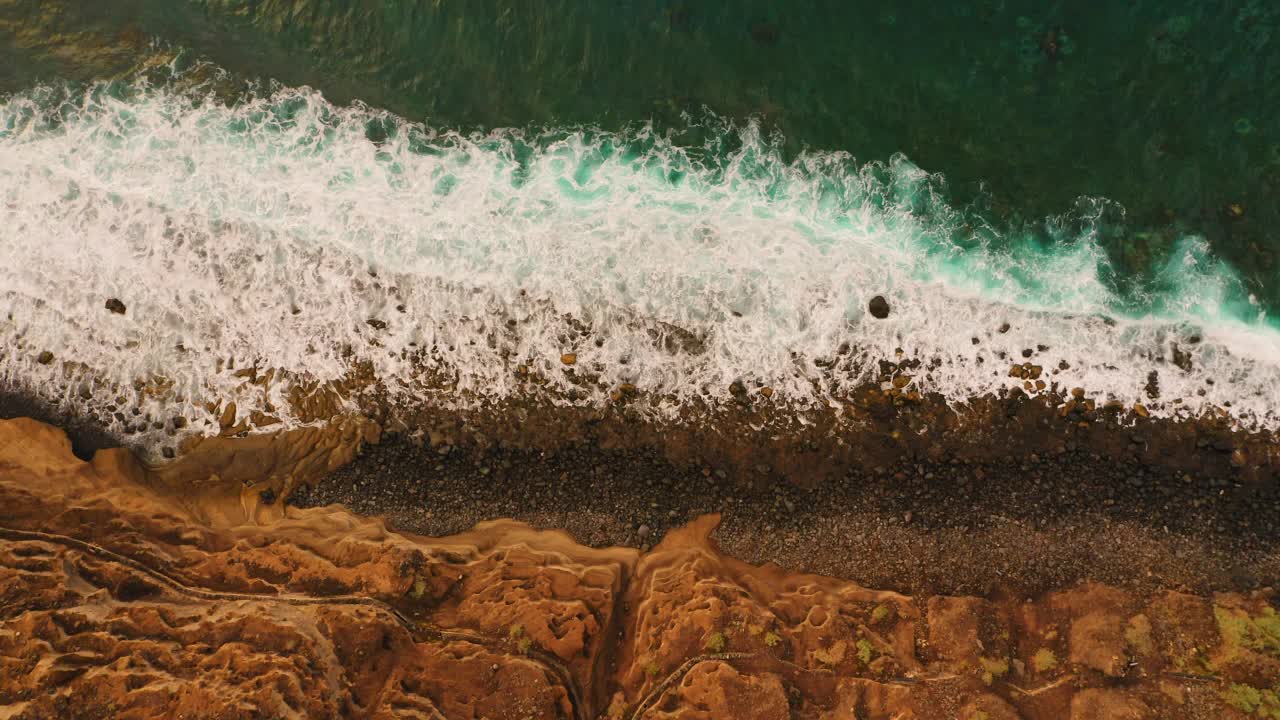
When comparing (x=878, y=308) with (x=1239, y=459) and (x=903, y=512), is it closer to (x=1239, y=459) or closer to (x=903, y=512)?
(x=903, y=512)

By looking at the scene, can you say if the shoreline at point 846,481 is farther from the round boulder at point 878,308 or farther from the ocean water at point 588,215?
the round boulder at point 878,308

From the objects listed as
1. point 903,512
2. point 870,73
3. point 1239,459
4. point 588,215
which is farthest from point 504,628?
point 1239,459

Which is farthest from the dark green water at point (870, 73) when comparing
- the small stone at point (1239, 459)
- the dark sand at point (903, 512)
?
the dark sand at point (903, 512)

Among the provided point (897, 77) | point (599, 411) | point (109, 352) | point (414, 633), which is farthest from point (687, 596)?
point (109, 352)

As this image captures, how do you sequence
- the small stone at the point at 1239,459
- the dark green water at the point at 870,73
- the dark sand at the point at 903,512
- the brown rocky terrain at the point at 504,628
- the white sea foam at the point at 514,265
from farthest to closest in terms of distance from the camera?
the dark green water at the point at 870,73
the white sea foam at the point at 514,265
the small stone at the point at 1239,459
the dark sand at the point at 903,512
the brown rocky terrain at the point at 504,628

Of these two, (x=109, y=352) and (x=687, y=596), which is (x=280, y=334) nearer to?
(x=109, y=352)

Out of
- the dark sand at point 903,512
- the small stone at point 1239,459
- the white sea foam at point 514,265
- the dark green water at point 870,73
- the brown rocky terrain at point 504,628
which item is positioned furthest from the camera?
the dark green water at point 870,73

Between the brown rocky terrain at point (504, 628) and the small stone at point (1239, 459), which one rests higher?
the small stone at point (1239, 459)
